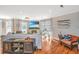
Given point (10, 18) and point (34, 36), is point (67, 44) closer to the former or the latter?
point (34, 36)

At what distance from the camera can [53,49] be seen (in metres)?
2.21

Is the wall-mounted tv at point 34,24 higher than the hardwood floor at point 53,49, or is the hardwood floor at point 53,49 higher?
the wall-mounted tv at point 34,24

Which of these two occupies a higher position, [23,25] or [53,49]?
[23,25]

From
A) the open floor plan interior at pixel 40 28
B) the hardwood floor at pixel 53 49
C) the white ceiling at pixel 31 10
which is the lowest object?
the hardwood floor at pixel 53 49

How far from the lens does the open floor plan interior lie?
2.14 m

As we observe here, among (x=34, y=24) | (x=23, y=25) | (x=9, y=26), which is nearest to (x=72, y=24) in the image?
(x=34, y=24)

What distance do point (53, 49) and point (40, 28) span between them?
0.46 meters

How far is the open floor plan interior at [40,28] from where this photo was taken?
7.04ft

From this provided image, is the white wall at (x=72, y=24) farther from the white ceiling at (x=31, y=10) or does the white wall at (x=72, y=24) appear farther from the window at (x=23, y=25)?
the window at (x=23, y=25)

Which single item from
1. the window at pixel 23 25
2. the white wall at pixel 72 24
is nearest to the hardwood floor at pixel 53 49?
the white wall at pixel 72 24

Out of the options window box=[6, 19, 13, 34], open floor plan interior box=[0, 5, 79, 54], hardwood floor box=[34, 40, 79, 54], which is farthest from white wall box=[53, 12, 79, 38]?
window box=[6, 19, 13, 34]

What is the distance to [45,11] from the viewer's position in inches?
85.7

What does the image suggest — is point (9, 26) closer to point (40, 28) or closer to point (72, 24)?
point (40, 28)
